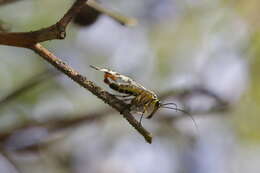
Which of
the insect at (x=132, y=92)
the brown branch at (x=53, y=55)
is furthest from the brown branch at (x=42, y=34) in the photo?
the insect at (x=132, y=92)

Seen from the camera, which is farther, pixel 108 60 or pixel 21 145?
pixel 108 60

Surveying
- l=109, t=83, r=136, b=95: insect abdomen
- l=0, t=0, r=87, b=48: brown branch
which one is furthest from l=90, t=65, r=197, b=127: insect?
l=0, t=0, r=87, b=48: brown branch

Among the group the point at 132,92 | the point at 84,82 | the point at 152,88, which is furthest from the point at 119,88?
the point at 152,88

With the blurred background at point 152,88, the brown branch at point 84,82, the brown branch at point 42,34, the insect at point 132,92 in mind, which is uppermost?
the brown branch at point 42,34

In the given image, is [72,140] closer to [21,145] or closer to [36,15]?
[36,15]

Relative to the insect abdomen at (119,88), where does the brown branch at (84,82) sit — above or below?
above

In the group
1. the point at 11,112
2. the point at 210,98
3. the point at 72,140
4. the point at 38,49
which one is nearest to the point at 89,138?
the point at 72,140

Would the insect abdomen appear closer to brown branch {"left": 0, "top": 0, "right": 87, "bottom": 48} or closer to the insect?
the insect

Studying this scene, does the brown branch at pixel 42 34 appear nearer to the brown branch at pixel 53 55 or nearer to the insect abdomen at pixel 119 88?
the brown branch at pixel 53 55

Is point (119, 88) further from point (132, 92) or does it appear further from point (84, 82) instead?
point (84, 82)
